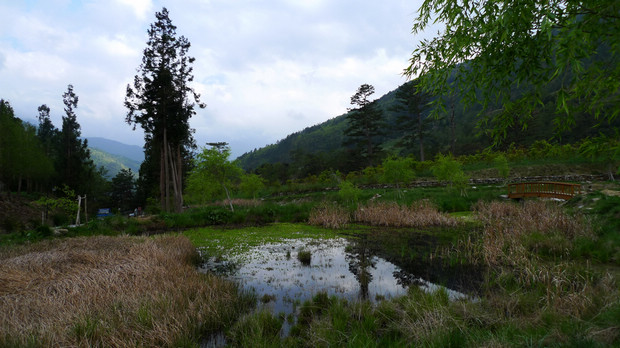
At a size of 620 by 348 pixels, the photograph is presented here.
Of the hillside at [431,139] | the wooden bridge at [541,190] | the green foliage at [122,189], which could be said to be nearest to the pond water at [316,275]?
the hillside at [431,139]

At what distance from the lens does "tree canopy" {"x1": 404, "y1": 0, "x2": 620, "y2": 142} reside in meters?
3.13

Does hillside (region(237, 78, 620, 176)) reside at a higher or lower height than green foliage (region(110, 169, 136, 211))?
higher

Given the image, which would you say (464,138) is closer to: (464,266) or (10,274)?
(464,266)

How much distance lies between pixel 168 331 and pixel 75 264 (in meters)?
5.00

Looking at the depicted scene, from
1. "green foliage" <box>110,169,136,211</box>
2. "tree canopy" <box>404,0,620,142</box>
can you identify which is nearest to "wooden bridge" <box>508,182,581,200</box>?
"tree canopy" <box>404,0,620,142</box>

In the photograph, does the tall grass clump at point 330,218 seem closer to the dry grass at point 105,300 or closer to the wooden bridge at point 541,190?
the dry grass at point 105,300

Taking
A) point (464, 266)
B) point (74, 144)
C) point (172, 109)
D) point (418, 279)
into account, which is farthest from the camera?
point (74, 144)

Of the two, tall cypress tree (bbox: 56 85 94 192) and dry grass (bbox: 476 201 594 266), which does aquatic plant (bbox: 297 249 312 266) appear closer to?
dry grass (bbox: 476 201 594 266)

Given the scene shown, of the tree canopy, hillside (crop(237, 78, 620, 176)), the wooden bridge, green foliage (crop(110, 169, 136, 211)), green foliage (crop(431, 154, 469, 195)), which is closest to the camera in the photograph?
the tree canopy

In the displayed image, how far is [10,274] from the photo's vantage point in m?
6.50

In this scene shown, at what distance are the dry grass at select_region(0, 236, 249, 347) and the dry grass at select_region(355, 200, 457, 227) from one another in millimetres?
12106

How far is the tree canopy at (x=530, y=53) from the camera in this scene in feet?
10.3

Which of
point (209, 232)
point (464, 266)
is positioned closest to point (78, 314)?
point (464, 266)

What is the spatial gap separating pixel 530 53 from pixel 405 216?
45.9ft
